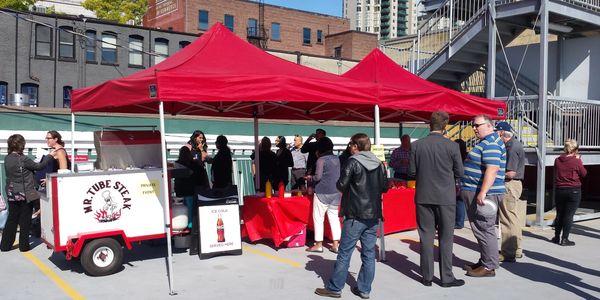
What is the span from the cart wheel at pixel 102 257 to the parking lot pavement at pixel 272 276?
0.34ft

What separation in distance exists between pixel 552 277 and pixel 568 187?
2519 millimetres

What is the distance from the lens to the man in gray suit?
257 inches

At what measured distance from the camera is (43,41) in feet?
111

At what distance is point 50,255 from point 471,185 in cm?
580

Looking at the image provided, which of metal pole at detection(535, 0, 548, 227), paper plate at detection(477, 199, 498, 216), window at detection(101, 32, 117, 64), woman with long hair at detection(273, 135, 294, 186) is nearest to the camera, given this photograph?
paper plate at detection(477, 199, 498, 216)

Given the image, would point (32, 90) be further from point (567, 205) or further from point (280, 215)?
point (567, 205)

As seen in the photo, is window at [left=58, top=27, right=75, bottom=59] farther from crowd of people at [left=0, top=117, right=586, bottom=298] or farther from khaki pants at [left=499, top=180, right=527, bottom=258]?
khaki pants at [left=499, top=180, right=527, bottom=258]

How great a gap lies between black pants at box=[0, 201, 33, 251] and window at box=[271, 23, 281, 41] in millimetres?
50880

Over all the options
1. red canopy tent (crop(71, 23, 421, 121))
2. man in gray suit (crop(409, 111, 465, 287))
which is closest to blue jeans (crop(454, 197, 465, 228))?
red canopy tent (crop(71, 23, 421, 121))

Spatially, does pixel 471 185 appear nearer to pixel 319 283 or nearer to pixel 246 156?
pixel 319 283

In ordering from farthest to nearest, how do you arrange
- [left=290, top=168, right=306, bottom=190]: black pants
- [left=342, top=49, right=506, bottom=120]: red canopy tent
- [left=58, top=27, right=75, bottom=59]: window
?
1. [left=58, top=27, right=75, bottom=59]: window
2. [left=290, top=168, right=306, bottom=190]: black pants
3. [left=342, top=49, right=506, bottom=120]: red canopy tent

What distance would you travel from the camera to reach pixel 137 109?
1056 centimetres

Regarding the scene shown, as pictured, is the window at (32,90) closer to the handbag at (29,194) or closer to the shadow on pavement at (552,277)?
the handbag at (29,194)

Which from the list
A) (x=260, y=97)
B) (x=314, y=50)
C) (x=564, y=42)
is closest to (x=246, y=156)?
(x=260, y=97)
